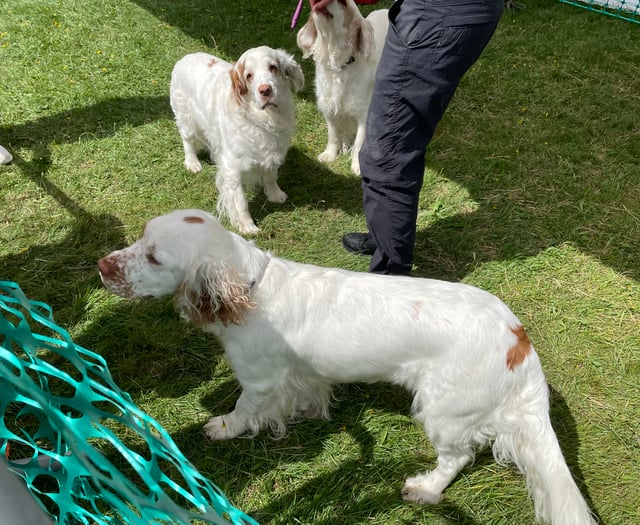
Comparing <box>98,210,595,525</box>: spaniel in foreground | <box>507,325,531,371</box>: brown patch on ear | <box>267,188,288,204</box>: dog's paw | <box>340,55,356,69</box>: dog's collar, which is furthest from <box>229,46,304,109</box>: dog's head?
<box>507,325,531,371</box>: brown patch on ear

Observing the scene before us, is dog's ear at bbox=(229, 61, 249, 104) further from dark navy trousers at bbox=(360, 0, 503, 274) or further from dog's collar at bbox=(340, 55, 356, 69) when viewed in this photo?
dark navy trousers at bbox=(360, 0, 503, 274)

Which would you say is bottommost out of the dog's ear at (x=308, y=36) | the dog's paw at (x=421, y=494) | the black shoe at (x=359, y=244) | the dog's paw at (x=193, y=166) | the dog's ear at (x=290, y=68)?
the dog's paw at (x=421, y=494)

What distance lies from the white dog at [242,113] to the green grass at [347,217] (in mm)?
286

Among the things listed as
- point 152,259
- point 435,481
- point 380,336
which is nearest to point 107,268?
point 152,259

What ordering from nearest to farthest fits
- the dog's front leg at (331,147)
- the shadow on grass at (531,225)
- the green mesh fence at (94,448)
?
the green mesh fence at (94,448) → the shadow on grass at (531,225) → the dog's front leg at (331,147)

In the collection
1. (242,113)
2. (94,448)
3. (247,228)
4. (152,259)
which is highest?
(94,448)

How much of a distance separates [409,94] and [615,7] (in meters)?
5.81

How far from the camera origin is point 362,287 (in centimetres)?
227

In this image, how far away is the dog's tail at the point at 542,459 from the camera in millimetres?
1917

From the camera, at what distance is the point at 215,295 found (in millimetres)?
2145

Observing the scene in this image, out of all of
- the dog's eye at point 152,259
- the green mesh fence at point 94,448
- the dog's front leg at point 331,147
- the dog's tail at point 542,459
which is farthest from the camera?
the dog's front leg at point 331,147

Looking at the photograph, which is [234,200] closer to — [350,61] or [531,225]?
[350,61]

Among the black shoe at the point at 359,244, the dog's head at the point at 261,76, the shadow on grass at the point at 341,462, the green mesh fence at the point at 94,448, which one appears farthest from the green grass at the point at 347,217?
the green mesh fence at the point at 94,448

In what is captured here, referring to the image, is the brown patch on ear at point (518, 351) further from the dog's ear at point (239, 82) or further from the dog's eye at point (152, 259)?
the dog's ear at point (239, 82)
